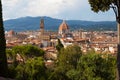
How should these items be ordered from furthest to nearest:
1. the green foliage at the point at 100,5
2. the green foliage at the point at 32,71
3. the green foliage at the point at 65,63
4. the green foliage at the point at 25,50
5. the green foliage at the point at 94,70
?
the green foliage at the point at 25,50
the green foliage at the point at 65,63
the green foliage at the point at 32,71
the green foliage at the point at 94,70
the green foliage at the point at 100,5

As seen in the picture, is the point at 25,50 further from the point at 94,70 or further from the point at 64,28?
the point at 64,28

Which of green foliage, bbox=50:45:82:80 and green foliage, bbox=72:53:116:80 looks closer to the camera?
green foliage, bbox=72:53:116:80

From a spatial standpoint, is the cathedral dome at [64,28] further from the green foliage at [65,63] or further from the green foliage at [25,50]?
the green foliage at [25,50]

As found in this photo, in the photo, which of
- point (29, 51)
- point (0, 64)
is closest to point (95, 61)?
point (0, 64)

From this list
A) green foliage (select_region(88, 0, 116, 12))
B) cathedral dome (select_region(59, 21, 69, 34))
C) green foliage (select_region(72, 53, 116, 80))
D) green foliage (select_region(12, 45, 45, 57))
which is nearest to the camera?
green foliage (select_region(88, 0, 116, 12))

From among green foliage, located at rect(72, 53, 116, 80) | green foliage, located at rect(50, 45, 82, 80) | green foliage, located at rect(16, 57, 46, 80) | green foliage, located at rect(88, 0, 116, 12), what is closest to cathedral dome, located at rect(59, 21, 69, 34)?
green foliage, located at rect(50, 45, 82, 80)

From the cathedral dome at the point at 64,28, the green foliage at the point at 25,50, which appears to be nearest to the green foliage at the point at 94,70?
the green foliage at the point at 25,50

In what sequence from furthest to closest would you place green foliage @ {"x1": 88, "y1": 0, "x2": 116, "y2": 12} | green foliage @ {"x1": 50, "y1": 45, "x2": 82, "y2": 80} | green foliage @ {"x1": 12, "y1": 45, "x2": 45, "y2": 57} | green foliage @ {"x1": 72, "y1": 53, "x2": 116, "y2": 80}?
green foliage @ {"x1": 12, "y1": 45, "x2": 45, "y2": 57}
green foliage @ {"x1": 50, "y1": 45, "x2": 82, "y2": 80}
green foliage @ {"x1": 72, "y1": 53, "x2": 116, "y2": 80}
green foliage @ {"x1": 88, "y1": 0, "x2": 116, "y2": 12}

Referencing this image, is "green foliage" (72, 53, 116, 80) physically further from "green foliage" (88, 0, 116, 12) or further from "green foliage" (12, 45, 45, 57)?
"green foliage" (88, 0, 116, 12)

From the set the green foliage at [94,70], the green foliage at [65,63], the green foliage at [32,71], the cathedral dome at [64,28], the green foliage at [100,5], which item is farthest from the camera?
the cathedral dome at [64,28]

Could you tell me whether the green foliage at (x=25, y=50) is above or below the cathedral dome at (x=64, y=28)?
above

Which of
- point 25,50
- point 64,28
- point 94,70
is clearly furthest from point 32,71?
point 64,28

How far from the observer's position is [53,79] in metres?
30.1

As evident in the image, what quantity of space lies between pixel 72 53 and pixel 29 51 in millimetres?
5324
